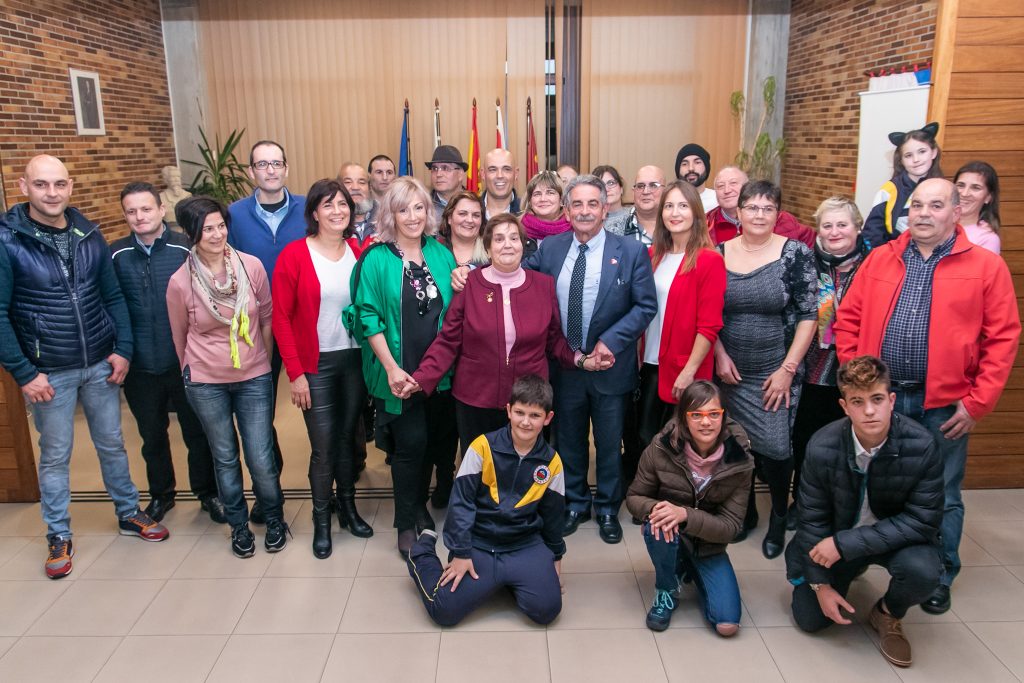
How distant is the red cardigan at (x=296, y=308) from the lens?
3176mm

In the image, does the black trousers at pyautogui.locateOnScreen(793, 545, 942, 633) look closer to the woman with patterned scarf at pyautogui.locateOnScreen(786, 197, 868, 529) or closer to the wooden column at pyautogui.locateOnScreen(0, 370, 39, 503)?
the woman with patterned scarf at pyautogui.locateOnScreen(786, 197, 868, 529)

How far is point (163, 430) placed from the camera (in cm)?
369

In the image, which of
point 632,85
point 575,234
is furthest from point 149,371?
point 632,85

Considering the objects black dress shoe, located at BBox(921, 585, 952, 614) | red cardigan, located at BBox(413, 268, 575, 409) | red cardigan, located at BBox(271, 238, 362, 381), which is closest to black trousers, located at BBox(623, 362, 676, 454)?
red cardigan, located at BBox(413, 268, 575, 409)

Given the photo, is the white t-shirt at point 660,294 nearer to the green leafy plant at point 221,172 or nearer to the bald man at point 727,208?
the bald man at point 727,208

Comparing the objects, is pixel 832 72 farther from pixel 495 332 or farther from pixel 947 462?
pixel 495 332

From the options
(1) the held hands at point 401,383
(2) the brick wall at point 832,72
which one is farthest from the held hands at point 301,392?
(2) the brick wall at point 832,72

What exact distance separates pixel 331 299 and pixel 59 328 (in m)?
1.13

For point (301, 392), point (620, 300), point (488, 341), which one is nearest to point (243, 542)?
point (301, 392)

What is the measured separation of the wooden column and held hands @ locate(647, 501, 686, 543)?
3.20 metres

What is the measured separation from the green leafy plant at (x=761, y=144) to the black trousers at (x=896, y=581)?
560 centimetres

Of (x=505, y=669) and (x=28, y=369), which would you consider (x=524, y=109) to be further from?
(x=505, y=669)

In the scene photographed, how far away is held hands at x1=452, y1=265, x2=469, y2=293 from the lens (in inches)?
127

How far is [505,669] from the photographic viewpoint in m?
2.64
